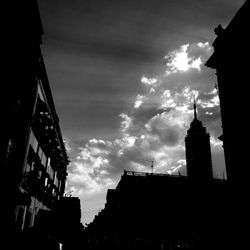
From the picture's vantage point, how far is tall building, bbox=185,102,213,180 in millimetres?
138125

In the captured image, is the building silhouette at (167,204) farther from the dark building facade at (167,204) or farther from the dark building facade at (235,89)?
the dark building facade at (235,89)

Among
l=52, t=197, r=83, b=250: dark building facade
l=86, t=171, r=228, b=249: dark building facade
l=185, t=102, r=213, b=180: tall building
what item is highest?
l=185, t=102, r=213, b=180: tall building

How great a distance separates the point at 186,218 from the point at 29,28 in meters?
41.3

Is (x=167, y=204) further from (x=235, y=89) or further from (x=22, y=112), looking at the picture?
(x=22, y=112)

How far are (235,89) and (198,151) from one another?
12082 centimetres

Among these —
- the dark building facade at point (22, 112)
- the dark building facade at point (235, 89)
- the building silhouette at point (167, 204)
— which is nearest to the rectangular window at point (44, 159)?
the dark building facade at point (22, 112)

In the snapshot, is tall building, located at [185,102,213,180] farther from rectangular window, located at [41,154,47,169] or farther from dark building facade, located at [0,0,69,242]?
dark building facade, located at [0,0,69,242]

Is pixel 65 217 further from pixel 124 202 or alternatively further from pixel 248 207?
pixel 124 202

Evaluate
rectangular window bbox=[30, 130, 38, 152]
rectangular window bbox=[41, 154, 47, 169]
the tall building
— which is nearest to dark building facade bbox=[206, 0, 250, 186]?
rectangular window bbox=[30, 130, 38, 152]

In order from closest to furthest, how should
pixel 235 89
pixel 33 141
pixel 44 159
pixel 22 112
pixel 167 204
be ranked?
pixel 22 112 < pixel 33 141 < pixel 235 89 < pixel 44 159 < pixel 167 204

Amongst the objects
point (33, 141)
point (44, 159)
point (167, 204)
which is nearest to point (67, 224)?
point (33, 141)

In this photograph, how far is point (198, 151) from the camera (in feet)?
452

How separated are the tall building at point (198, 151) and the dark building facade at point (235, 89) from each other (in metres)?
119

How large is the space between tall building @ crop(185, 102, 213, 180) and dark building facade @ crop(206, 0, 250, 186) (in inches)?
4669
